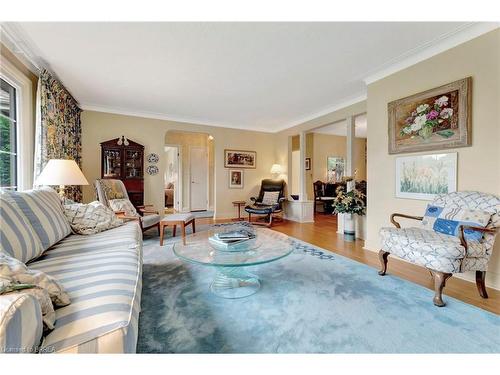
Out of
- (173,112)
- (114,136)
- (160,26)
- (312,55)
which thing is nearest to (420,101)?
(312,55)

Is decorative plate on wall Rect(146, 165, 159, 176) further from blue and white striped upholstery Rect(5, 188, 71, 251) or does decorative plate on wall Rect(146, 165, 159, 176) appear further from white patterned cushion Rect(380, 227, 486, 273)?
white patterned cushion Rect(380, 227, 486, 273)

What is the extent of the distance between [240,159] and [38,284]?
515 cm

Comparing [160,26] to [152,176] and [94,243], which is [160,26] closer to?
[94,243]

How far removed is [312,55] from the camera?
2.60 meters

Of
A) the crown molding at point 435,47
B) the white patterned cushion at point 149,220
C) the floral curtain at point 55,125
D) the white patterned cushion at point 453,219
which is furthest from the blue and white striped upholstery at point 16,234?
the crown molding at point 435,47

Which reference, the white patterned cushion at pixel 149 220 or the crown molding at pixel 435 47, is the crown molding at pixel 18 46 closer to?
the white patterned cushion at pixel 149 220

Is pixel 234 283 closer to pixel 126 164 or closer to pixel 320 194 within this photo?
pixel 126 164

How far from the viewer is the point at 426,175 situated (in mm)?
2605

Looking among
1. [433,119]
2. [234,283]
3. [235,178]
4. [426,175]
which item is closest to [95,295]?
[234,283]

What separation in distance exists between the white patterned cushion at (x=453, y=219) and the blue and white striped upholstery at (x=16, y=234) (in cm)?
319

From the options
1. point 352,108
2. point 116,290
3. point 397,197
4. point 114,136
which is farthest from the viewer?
point 114,136

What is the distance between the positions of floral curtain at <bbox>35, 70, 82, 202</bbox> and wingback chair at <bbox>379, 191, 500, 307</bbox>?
3.93 meters

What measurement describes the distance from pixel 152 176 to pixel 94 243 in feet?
10.7

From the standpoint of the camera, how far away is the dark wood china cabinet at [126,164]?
14.7 feet
